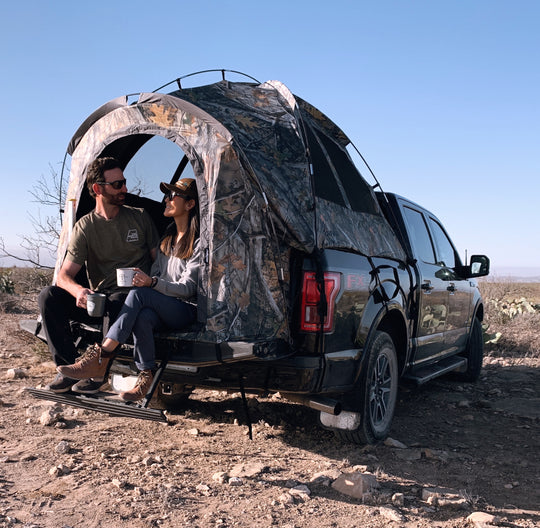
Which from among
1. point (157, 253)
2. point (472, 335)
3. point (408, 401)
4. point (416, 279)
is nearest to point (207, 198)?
point (157, 253)

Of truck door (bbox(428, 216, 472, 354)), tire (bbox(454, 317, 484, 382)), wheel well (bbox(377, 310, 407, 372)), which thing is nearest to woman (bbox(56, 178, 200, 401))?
wheel well (bbox(377, 310, 407, 372))

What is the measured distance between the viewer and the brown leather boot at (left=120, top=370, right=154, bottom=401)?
12.3ft

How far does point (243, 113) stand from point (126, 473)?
254 centimetres

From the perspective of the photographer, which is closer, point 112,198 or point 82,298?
point 82,298

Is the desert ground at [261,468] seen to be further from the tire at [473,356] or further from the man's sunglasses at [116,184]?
the man's sunglasses at [116,184]

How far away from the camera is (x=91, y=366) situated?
3844 mm

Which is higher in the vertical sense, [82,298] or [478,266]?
[478,266]

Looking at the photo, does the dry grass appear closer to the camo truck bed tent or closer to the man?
the man

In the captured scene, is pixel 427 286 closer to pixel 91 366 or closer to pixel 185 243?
pixel 185 243

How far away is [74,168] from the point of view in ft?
16.2

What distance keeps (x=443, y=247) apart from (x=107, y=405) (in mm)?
4515

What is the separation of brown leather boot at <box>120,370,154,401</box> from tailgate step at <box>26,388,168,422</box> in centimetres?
6

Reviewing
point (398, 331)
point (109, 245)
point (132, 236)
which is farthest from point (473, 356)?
point (109, 245)

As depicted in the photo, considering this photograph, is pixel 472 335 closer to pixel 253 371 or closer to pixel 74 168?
pixel 253 371
